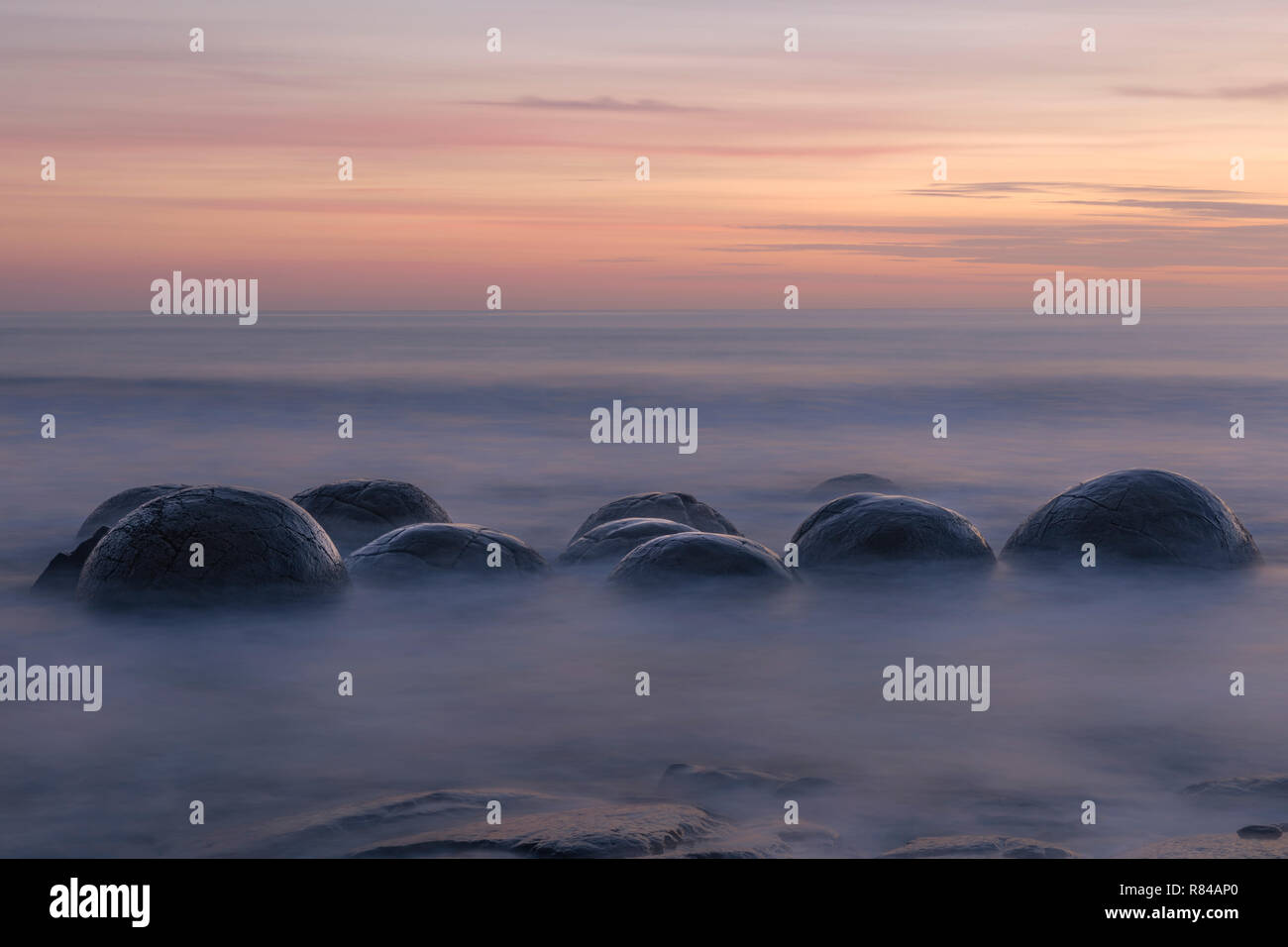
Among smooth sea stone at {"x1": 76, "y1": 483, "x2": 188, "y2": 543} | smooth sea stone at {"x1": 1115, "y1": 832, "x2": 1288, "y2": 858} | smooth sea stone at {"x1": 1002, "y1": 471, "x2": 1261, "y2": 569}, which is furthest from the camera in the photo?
smooth sea stone at {"x1": 76, "y1": 483, "x2": 188, "y2": 543}

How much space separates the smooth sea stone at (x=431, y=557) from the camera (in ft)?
36.3

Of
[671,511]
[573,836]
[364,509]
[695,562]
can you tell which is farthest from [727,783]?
[364,509]

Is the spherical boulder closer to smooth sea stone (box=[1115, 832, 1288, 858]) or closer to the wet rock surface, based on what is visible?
the wet rock surface

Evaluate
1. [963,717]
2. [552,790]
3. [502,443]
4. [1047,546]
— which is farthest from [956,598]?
[502,443]

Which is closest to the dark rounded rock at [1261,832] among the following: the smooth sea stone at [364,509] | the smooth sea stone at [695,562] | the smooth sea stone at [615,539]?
the smooth sea stone at [695,562]

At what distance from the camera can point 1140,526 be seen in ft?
38.0

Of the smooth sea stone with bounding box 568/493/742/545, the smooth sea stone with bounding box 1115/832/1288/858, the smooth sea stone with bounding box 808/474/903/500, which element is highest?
the smooth sea stone with bounding box 808/474/903/500

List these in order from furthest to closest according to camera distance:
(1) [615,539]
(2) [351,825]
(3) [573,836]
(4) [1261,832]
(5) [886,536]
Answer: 1. (1) [615,539]
2. (5) [886,536]
3. (2) [351,825]
4. (4) [1261,832]
5. (3) [573,836]

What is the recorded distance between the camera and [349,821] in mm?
6473

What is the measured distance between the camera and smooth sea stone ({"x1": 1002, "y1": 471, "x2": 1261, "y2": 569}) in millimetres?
11547

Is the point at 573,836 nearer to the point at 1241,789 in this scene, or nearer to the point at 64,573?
the point at 1241,789

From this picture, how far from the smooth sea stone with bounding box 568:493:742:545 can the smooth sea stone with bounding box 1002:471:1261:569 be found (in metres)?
2.91

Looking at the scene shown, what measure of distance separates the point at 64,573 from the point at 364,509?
2840 millimetres

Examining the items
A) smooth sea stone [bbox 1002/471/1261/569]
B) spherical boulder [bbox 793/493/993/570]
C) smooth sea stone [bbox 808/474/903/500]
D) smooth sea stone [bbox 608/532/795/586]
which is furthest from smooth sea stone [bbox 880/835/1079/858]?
smooth sea stone [bbox 808/474/903/500]
